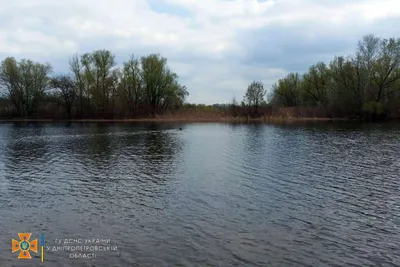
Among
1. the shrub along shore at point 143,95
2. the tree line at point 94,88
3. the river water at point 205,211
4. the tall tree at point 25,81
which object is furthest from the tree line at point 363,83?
the tall tree at point 25,81

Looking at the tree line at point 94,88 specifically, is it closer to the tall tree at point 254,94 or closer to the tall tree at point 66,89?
the tall tree at point 66,89

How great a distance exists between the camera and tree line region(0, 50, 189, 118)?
9238cm

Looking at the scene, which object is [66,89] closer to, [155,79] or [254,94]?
[155,79]

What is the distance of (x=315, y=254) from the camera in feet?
30.3

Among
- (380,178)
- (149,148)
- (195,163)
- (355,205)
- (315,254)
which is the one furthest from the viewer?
(149,148)

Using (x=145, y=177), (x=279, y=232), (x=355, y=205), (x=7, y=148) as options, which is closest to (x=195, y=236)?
(x=279, y=232)

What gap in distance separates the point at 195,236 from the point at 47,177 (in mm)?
12444

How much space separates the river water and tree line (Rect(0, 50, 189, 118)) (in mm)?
70627

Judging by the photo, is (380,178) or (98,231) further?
(380,178)

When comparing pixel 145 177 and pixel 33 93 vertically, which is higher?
pixel 33 93

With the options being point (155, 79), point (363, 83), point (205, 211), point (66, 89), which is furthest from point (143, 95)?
point (205, 211)

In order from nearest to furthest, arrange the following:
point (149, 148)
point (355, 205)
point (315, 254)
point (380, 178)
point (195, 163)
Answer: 1. point (315, 254)
2. point (355, 205)
3. point (380, 178)
4. point (195, 163)
5. point (149, 148)

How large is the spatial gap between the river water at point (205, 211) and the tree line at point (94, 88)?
232 feet

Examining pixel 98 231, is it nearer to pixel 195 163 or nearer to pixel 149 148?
pixel 195 163
